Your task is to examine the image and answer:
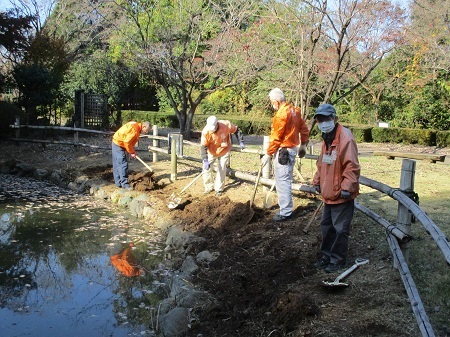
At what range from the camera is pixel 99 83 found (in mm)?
21297

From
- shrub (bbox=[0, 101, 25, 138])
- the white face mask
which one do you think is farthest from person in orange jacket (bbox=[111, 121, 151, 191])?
shrub (bbox=[0, 101, 25, 138])

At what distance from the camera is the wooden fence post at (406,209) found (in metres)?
4.03

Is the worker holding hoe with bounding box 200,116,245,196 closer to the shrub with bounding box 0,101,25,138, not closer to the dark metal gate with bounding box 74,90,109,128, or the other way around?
the shrub with bounding box 0,101,25,138

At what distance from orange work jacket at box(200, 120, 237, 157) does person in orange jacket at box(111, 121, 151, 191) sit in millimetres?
1853

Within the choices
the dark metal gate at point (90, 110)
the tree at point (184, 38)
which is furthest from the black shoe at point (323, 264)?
the dark metal gate at point (90, 110)

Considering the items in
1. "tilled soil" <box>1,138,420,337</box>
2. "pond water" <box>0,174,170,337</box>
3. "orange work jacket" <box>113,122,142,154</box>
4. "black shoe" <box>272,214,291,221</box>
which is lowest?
"pond water" <box>0,174,170,337</box>

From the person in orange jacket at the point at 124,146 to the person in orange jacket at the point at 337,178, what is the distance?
5263 mm

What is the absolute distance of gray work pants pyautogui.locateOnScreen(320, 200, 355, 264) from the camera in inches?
170

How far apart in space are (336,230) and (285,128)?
6.15 ft

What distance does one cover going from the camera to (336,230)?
4391mm

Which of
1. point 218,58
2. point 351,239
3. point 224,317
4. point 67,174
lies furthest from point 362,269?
point 218,58

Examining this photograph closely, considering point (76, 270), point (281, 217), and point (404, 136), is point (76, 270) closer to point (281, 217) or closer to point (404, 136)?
point (281, 217)

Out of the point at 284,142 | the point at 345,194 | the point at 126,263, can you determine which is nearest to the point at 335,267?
the point at 345,194

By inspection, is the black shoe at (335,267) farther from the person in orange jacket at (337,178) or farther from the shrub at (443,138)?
the shrub at (443,138)
